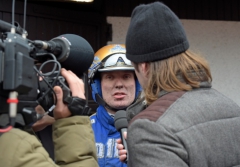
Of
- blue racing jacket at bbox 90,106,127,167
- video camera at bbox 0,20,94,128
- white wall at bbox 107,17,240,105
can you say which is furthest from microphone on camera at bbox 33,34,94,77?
white wall at bbox 107,17,240,105

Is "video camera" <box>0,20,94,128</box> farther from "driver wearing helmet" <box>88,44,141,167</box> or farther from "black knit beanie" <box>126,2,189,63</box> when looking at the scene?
"driver wearing helmet" <box>88,44,141,167</box>

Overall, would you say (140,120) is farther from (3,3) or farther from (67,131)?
(3,3)

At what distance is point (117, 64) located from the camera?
8.54 feet

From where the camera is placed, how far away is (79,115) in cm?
146

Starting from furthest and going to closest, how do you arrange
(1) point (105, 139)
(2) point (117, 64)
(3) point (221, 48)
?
(3) point (221, 48) < (2) point (117, 64) < (1) point (105, 139)

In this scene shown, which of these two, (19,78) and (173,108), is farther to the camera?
(173,108)

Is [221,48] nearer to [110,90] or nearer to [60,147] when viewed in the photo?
[110,90]

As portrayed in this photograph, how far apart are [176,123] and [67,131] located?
42 centimetres

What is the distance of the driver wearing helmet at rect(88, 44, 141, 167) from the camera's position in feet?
8.18

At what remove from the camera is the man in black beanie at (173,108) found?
1174 mm

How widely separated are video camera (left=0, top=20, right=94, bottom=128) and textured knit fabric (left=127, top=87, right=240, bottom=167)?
0.31m

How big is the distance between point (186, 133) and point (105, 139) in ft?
4.30

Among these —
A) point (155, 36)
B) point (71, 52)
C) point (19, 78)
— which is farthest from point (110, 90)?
point (19, 78)

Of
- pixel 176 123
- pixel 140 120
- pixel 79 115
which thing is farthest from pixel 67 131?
pixel 176 123
